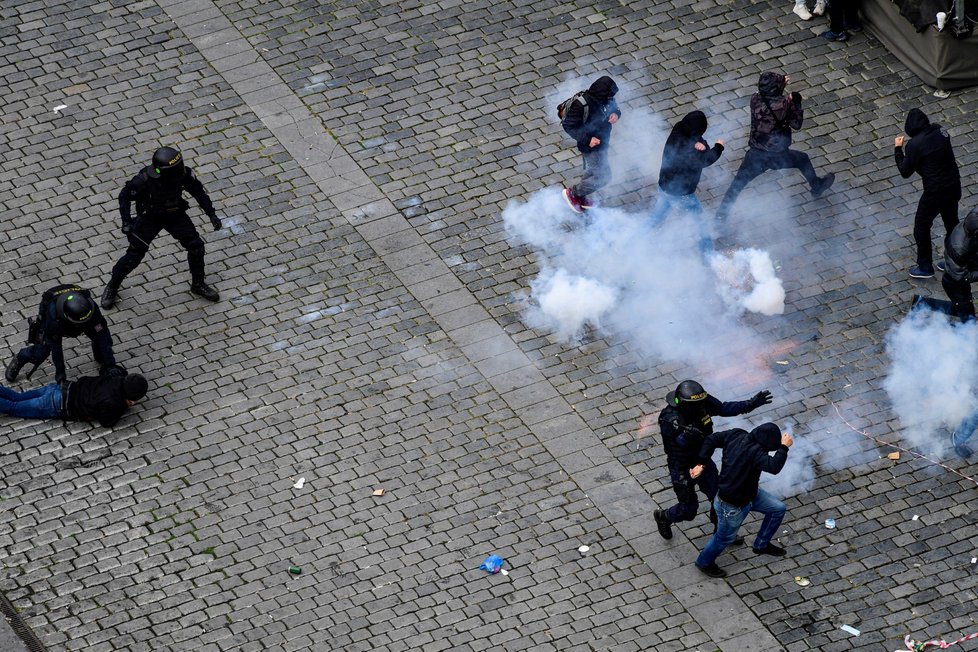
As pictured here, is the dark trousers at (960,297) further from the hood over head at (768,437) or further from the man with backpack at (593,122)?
the man with backpack at (593,122)

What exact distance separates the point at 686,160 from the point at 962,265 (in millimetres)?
2511

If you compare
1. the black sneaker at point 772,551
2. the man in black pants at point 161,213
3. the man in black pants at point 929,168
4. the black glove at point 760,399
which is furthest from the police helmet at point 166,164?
the man in black pants at point 929,168

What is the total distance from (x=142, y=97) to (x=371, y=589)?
680 centimetres

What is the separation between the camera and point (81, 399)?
40.6 feet

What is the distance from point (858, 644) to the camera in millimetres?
10797

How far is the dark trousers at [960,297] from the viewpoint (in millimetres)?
12508

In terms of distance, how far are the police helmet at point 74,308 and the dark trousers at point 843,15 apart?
8365 mm

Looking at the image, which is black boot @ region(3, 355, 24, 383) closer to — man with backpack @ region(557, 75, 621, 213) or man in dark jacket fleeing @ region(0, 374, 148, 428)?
man in dark jacket fleeing @ region(0, 374, 148, 428)

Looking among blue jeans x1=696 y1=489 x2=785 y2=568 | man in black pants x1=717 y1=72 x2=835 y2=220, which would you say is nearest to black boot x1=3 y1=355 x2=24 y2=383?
blue jeans x1=696 y1=489 x2=785 y2=568

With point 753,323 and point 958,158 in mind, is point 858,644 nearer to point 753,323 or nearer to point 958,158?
point 753,323

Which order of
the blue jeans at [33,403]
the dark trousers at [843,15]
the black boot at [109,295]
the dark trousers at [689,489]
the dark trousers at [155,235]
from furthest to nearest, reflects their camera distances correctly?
the dark trousers at [843,15], the black boot at [109,295], the dark trousers at [155,235], the blue jeans at [33,403], the dark trousers at [689,489]

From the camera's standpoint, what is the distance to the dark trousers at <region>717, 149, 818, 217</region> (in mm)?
13914

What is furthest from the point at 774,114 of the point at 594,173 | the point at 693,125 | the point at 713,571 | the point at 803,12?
the point at 713,571

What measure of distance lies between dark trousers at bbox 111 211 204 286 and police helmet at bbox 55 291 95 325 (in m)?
0.96
